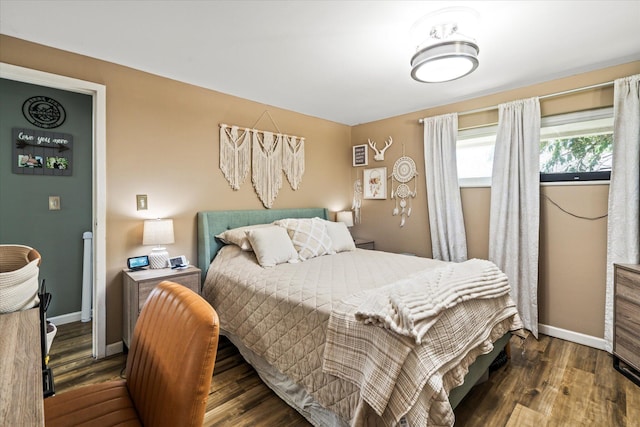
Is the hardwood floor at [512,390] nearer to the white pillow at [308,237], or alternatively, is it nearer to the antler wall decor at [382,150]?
the white pillow at [308,237]

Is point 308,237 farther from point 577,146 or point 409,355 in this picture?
point 577,146

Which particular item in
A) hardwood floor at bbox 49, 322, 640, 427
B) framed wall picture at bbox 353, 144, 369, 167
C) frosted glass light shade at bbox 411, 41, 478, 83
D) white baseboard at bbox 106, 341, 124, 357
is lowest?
hardwood floor at bbox 49, 322, 640, 427

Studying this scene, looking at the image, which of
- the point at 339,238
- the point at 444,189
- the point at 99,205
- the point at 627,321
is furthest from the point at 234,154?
the point at 627,321

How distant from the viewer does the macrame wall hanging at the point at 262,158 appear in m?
3.20

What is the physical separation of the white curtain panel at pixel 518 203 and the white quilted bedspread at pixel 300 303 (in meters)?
0.99

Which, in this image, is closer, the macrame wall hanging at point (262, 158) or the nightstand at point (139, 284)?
the nightstand at point (139, 284)

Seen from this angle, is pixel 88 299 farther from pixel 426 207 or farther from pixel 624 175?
pixel 624 175

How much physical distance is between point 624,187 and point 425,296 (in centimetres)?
222

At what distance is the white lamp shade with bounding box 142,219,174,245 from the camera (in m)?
2.48

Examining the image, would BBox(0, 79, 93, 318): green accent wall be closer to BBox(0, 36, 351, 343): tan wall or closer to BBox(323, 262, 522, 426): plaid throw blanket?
BBox(0, 36, 351, 343): tan wall

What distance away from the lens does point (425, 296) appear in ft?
4.93

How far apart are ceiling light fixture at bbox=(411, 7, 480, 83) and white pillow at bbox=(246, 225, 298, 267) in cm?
178

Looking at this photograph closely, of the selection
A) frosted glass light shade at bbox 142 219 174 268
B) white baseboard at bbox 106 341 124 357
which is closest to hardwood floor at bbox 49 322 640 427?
white baseboard at bbox 106 341 124 357

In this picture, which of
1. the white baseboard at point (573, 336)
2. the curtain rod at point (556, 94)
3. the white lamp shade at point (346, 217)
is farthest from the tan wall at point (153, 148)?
the white baseboard at point (573, 336)
